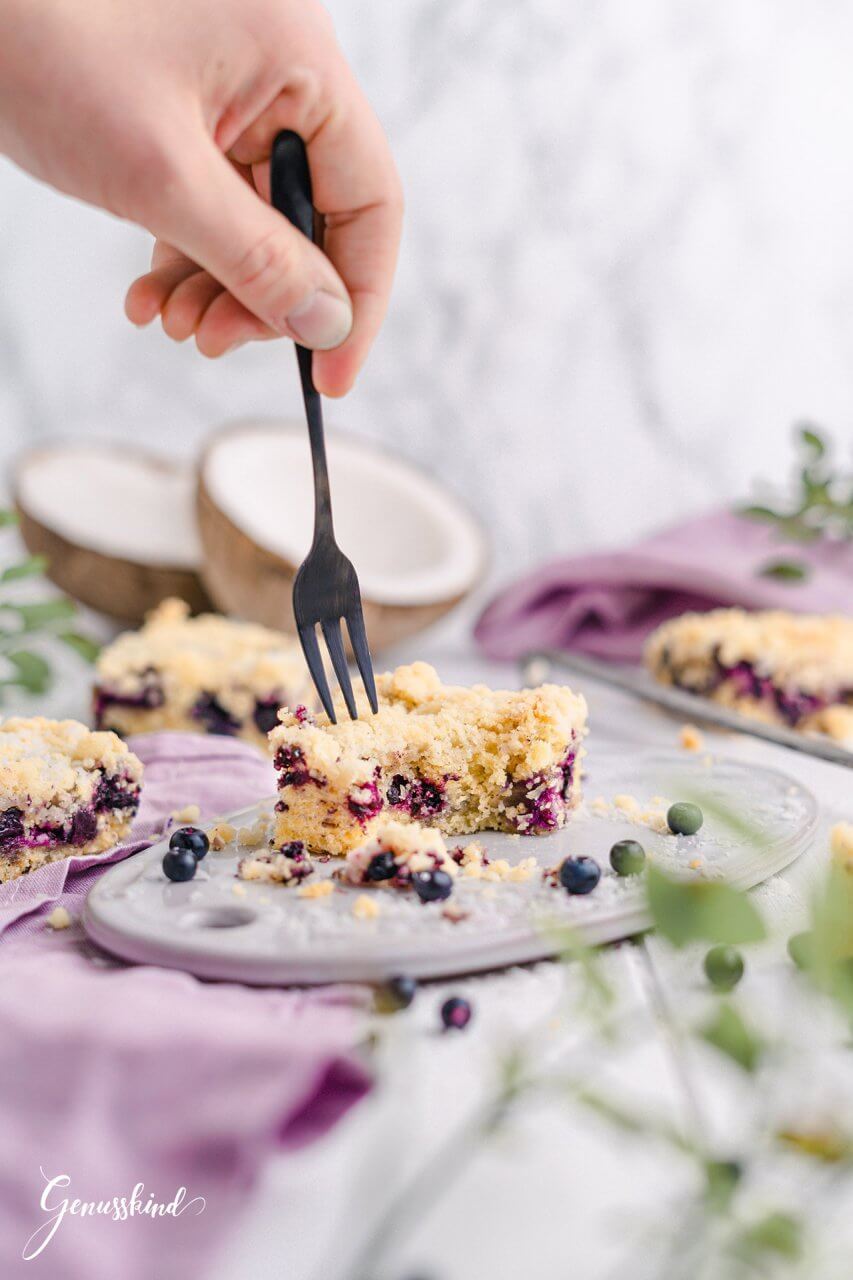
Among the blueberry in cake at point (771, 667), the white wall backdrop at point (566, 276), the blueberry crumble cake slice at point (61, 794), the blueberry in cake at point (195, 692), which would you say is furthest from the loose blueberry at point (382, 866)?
the white wall backdrop at point (566, 276)

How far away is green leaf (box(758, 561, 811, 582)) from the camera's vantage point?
321 cm

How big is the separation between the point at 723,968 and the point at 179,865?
2.00 ft

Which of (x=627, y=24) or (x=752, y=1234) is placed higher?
(x=627, y=24)

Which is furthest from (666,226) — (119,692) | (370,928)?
(370,928)

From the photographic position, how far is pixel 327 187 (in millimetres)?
1685

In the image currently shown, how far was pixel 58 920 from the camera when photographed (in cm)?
139

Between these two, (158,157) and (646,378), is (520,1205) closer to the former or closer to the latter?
(158,157)

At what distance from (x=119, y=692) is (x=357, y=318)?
1.01 m

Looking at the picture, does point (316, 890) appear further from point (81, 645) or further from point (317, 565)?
point (81, 645)

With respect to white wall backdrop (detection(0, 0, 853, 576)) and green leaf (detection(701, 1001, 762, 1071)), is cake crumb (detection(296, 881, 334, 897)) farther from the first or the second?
white wall backdrop (detection(0, 0, 853, 576))

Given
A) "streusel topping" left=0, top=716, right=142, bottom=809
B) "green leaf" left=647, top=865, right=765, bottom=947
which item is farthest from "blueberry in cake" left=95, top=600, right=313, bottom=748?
"green leaf" left=647, top=865, right=765, bottom=947

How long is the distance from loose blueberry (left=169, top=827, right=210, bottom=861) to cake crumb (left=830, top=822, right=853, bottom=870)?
2.47 ft

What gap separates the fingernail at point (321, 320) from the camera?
1.54 meters

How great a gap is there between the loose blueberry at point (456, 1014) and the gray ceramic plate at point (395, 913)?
8cm
